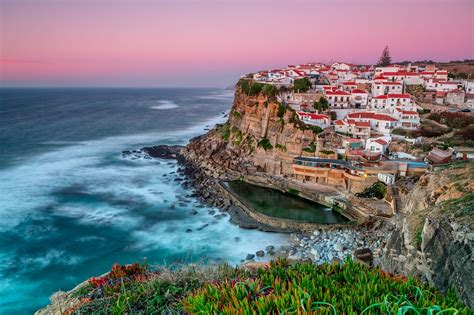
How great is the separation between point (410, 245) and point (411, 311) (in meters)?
5.61

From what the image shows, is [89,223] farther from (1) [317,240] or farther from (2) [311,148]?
(2) [311,148]

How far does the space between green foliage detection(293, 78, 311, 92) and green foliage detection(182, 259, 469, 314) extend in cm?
3911

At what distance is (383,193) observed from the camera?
2386cm

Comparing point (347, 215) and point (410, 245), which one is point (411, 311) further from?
point (347, 215)

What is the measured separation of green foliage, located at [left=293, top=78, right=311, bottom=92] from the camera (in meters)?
42.2

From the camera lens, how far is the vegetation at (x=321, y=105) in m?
37.6

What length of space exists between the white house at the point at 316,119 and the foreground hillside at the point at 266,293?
29251mm

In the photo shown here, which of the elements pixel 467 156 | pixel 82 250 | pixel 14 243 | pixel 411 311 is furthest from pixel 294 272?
pixel 467 156

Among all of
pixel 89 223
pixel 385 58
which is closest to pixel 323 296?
pixel 89 223

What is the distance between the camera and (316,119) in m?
33.5

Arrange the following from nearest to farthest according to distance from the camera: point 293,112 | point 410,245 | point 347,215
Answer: point 410,245
point 347,215
point 293,112

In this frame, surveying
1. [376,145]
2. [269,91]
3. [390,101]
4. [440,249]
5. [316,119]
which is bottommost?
[376,145]

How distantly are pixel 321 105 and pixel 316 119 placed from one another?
5.37 metres

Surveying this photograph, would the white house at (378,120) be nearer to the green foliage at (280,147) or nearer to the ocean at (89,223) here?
the green foliage at (280,147)
